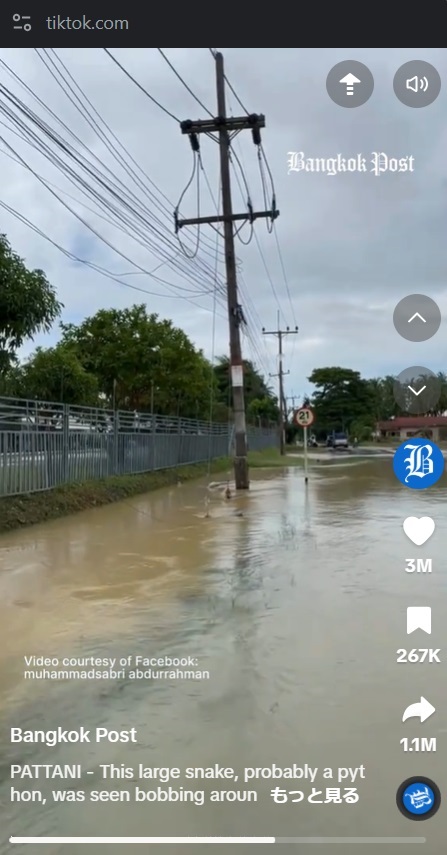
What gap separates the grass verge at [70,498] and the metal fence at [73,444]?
156 millimetres

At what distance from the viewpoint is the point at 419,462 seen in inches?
110

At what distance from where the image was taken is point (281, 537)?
7867 millimetres

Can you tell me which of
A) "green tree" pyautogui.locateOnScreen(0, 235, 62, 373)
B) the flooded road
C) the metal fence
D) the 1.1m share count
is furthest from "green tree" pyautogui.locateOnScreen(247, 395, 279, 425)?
the 1.1m share count

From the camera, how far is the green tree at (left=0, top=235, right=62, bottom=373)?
8.83m

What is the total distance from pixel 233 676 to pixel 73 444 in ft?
29.2

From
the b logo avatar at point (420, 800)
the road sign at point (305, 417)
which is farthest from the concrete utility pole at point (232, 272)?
the b logo avatar at point (420, 800)

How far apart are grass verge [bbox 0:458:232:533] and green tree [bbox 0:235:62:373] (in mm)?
2012

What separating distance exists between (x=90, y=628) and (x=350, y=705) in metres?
1.87

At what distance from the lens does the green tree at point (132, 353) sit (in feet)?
67.8
